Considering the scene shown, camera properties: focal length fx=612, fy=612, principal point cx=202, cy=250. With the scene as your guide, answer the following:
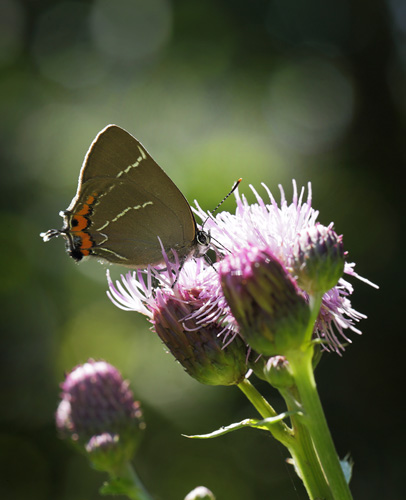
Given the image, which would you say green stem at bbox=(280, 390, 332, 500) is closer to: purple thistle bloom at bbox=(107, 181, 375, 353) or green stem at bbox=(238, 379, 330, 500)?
green stem at bbox=(238, 379, 330, 500)

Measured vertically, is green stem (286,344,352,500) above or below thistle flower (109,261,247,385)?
below

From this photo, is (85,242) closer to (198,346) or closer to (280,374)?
(198,346)

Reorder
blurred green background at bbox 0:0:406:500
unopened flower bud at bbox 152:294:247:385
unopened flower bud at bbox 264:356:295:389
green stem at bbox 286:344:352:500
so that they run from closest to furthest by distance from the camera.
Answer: green stem at bbox 286:344:352:500, unopened flower bud at bbox 264:356:295:389, unopened flower bud at bbox 152:294:247:385, blurred green background at bbox 0:0:406:500

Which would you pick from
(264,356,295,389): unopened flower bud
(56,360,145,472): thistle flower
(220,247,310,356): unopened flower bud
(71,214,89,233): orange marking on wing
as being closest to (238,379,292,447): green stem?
(264,356,295,389): unopened flower bud

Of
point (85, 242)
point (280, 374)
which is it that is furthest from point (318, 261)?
point (85, 242)

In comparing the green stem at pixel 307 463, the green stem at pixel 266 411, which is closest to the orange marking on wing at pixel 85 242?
the green stem at pixel 266 411
